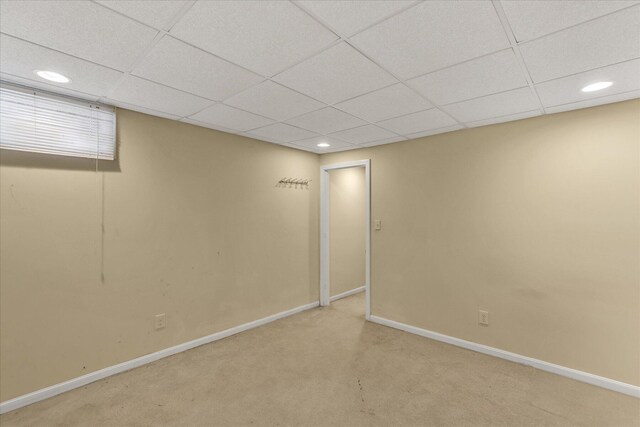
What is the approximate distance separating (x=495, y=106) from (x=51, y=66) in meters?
3.25

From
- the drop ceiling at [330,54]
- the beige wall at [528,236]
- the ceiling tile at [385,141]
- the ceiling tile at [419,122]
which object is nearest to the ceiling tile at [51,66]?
Result: the drop ceiling at [330,54]

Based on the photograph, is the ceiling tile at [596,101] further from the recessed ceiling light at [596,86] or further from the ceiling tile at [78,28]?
the ceiling tile at [78,28]

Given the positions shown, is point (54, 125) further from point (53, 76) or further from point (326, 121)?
point (326, 121)

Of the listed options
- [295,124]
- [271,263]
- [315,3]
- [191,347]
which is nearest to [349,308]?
[271,263]

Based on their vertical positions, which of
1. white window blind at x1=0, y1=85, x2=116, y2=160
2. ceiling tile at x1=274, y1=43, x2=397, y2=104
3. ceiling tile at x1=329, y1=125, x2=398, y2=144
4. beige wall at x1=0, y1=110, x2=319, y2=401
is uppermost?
ceiling tile at x1=274, y1=43, x2=397, y2=104

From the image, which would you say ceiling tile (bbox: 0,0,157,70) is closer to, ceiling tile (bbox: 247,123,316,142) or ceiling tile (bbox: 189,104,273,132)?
ceiling tile (bbox: 189,104,273,132)

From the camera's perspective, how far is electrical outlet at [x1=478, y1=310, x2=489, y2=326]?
2.98 meters

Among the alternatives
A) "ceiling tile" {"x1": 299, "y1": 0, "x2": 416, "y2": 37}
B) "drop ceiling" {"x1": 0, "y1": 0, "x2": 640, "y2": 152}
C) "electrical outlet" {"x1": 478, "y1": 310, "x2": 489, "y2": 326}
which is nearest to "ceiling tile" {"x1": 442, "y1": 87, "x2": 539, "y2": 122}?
"drop ceiling" {"x1": 0, "y1": 0, "x2": 640, "y2": 152}

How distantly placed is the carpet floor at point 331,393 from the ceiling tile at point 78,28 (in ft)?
7.76

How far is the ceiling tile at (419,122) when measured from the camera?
2.65 meters

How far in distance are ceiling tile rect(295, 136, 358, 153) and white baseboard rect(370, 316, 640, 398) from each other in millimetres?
2408

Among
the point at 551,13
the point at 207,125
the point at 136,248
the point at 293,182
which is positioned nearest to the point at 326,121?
the point at 207,125

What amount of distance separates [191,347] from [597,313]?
149 inches

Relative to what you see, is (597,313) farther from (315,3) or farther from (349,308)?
(315,3)
